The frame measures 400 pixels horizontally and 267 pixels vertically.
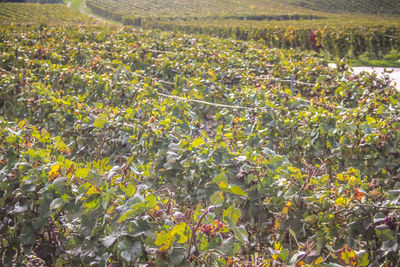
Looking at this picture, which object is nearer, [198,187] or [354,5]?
[198,187]

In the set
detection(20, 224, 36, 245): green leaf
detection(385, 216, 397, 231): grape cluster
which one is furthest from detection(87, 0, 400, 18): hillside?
detection(385, 216, 397, 231): grape cluster

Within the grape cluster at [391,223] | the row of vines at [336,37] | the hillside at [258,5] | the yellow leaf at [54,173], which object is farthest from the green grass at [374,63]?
the hillside at [258,5]

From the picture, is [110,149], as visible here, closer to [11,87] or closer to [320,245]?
[320,245]

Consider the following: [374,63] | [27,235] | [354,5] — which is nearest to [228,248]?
[27,235]

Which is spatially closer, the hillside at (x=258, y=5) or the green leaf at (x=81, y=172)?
the green leaf at (x=81, y=172)

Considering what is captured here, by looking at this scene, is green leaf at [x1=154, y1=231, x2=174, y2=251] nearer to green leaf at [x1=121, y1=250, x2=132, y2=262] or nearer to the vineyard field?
the vineyard field

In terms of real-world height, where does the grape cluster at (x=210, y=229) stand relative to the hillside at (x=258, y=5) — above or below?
below

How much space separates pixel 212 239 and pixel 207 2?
56474mm

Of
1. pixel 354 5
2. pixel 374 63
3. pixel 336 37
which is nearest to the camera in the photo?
pixel 374 63

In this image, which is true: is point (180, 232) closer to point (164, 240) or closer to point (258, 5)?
point (164, 240)

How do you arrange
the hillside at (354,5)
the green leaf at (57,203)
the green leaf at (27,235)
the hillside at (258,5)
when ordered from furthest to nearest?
the hillside at (354,5) → the hillside at (258,5) → the green leaf at (27,235) → the green leaf at (57,203)

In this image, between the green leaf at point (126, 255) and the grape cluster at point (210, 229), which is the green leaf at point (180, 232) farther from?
the green leaf at point (126, 255)

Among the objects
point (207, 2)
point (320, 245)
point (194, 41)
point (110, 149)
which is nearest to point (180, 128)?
point (110, 149)

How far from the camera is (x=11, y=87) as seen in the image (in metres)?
5.30
